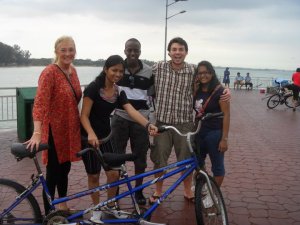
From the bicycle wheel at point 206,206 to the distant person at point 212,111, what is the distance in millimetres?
712

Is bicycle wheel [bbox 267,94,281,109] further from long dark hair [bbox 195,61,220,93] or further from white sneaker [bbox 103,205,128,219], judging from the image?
white sneaker [bbox 103,205,128,219]

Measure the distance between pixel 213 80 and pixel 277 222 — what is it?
177cm

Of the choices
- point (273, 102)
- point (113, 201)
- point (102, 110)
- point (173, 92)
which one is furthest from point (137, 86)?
point (273, 102)

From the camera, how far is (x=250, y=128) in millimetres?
10797

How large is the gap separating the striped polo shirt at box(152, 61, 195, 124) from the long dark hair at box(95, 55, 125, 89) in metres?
0.84

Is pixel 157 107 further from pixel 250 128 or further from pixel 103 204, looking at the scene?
pixel 250 128

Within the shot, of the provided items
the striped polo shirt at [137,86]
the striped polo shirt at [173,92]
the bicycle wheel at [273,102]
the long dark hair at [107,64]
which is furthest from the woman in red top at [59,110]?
the bicycle wheel at [273,102]

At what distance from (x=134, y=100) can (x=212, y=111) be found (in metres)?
0.93

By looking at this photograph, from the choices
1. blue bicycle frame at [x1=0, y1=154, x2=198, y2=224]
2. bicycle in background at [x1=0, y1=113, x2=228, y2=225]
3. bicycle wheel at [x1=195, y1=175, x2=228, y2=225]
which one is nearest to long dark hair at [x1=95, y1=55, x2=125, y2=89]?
bicycle in background at [x1=0, y1=113, x2=228, y2=225]

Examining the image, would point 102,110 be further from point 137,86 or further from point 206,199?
point 206,199

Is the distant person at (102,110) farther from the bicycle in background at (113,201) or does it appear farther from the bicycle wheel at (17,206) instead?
the bicycle wheel at (17,206)

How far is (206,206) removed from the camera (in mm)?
3289

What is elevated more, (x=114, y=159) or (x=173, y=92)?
(x=173, y=92)

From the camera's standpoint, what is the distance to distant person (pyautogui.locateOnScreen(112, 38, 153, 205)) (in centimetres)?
421
